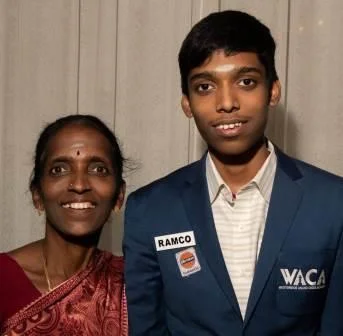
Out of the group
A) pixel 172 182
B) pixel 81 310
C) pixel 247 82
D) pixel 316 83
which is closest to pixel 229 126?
pixel 247 82

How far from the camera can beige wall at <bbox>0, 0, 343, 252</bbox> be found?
1.85 meters

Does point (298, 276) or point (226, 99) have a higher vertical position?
point (226, 99)

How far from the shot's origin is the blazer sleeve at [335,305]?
129cm

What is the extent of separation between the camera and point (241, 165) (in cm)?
138

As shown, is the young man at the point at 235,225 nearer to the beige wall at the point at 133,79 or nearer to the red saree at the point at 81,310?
the red saree at the point at 81,310

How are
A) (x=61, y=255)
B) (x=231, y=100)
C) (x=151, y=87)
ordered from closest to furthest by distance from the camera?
(x=231, y=100) < (x=61, y=255) < (x=151, y=87)

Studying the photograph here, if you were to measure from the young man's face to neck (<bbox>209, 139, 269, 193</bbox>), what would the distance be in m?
0.05

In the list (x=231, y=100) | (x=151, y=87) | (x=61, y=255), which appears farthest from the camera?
(x=151, y=87)

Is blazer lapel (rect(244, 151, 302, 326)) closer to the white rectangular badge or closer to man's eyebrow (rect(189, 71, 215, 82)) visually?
the white rectangular badge

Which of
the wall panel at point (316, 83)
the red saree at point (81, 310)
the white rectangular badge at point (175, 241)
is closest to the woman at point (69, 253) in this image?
the red saree at point (81, 310)

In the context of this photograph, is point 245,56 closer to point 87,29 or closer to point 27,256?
point 27,256

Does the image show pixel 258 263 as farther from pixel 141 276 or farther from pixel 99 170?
pixel 99 170

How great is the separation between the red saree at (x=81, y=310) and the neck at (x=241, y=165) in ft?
1.24

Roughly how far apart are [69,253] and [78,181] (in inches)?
8.0
